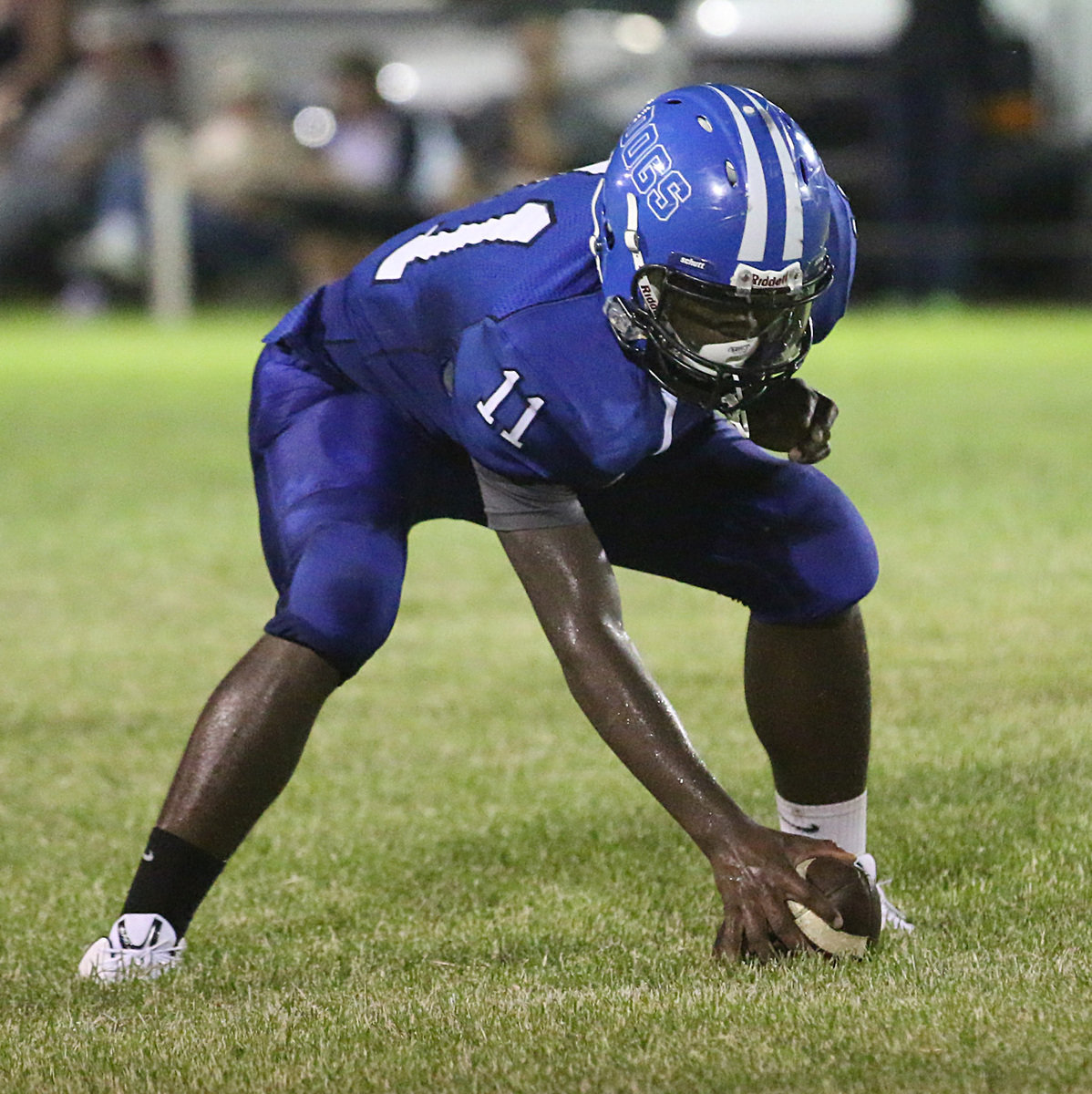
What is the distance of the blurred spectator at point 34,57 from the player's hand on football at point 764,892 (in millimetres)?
20535

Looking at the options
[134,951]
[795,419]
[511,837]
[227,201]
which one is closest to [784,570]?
[795,419]

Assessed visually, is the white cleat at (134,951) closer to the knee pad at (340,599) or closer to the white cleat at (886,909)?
the knee pad at (340,599)

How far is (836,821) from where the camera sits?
4.36 m

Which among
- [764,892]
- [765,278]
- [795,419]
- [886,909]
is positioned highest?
[765,278]

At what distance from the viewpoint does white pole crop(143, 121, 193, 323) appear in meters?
21.2

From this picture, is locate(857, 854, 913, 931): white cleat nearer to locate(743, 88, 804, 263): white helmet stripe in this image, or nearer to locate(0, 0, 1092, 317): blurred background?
locate(743, 88, 804, 263): white helmet stripe

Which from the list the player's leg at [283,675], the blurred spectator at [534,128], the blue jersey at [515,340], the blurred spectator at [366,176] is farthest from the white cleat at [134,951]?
the blurred spectator at [534,128]

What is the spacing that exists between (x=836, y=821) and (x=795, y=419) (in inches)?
33.7

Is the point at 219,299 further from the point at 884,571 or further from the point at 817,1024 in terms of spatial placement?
the point at 817,1024

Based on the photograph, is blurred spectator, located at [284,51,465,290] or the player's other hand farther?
blurred spectator, located at [284,51,465,290]

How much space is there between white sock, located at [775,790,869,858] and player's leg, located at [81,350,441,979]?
100cm

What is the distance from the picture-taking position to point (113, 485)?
11125 millimetres

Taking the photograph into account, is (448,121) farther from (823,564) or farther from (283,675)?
(283,675)

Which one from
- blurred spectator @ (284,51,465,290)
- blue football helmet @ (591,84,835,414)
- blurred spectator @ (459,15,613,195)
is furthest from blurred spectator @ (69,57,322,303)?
blue football helmet @ (591,84,835,414)
